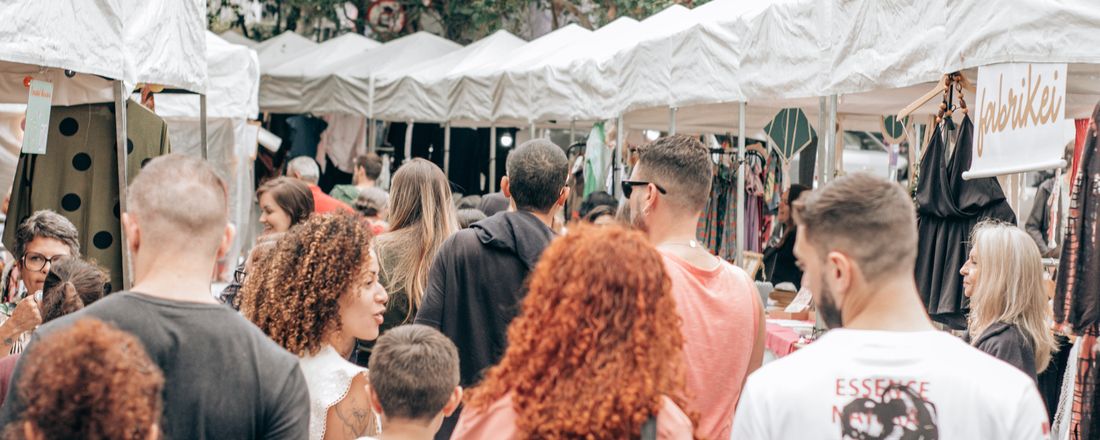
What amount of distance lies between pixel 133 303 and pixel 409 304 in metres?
2.24

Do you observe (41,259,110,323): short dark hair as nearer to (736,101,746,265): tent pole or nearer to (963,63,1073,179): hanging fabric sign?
(963,63,1073,179): hanging fabric sign

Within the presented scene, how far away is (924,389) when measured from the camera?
254cm

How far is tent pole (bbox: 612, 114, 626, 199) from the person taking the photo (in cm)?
1062

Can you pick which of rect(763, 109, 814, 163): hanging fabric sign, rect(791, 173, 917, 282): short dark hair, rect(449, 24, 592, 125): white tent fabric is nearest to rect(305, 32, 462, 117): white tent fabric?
rect(449, 24, 592, 125): white tent fabric

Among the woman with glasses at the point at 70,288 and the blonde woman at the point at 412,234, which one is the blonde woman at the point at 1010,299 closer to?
the blonde woman at the point at 412,234

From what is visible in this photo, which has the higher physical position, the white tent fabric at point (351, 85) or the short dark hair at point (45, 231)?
the white tent fabric at point (351, 85)

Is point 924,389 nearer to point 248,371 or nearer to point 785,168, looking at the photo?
point 248,371

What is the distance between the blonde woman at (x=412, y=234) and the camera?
485 cm

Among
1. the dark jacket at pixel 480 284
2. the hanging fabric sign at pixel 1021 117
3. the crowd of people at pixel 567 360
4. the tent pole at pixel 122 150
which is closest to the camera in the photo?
the crowd of people at pixel 567 360

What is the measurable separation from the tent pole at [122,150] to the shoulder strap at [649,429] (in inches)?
161

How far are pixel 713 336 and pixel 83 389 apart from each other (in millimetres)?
1825

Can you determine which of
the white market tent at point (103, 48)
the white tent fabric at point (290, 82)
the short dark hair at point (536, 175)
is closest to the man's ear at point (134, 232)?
the short dark hair at point (536, 175)

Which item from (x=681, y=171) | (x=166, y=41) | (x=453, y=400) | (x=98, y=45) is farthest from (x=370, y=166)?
(x=453, y=400)

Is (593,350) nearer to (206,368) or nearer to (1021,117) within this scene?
(206,368)
